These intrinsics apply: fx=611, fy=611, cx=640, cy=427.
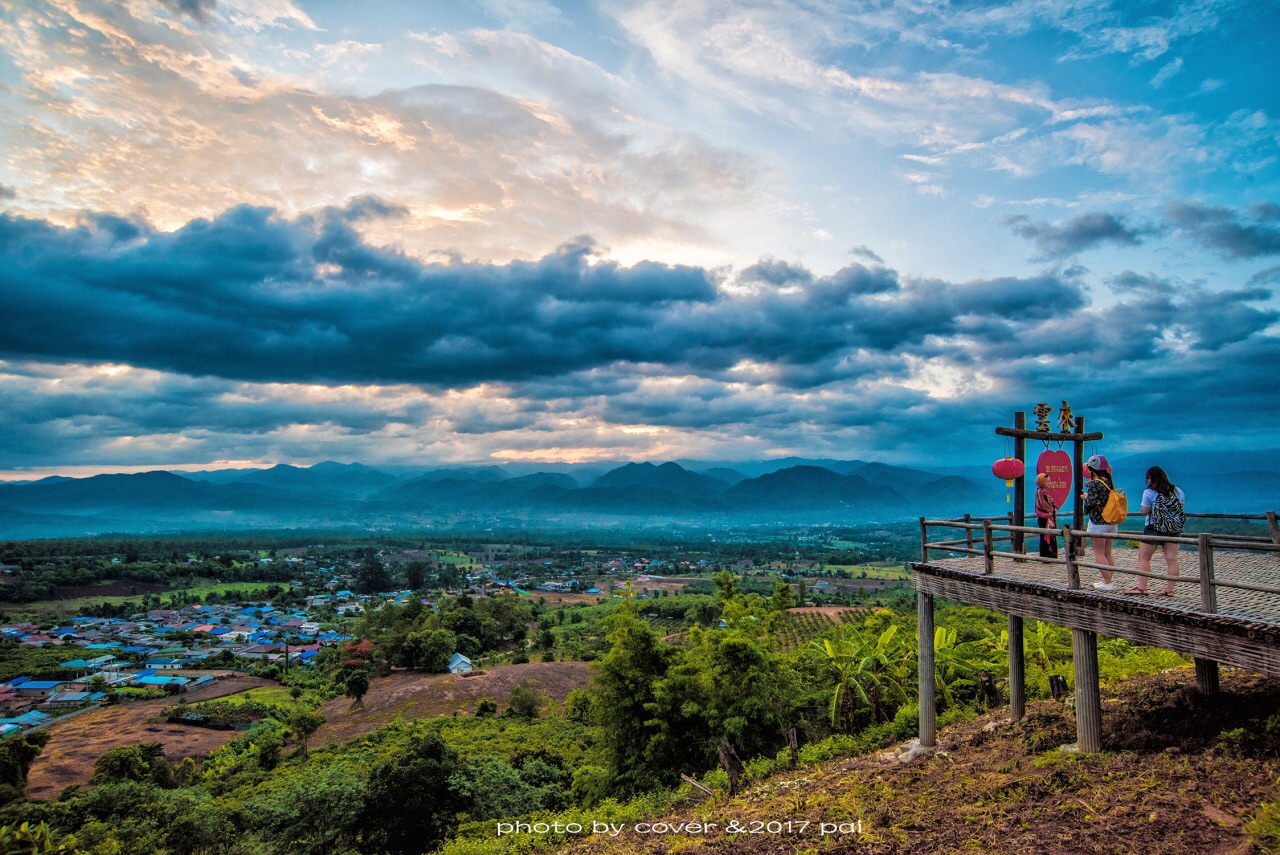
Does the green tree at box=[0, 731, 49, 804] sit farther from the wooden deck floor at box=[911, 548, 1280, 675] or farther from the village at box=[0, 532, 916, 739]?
the wooden deck floor at box=[911, 548, 1280, 675]

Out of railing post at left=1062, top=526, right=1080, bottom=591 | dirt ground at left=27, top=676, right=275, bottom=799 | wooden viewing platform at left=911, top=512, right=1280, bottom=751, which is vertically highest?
railing post at left=1062, top=526, right=1080, bottom=591

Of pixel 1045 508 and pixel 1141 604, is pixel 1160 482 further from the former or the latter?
pixel 1045 508

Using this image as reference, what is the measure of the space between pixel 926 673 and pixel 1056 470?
4.06 metres

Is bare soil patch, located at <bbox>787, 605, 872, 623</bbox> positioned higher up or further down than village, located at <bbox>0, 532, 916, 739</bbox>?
higher up

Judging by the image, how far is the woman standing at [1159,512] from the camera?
21.9ft

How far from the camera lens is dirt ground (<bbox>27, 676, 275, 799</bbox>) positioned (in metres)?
27.9

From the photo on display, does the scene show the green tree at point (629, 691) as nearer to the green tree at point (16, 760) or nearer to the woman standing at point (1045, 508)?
the woman standing at point (1045, 508)

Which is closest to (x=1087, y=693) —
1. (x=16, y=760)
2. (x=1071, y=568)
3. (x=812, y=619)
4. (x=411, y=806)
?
(x=1071, y=568)

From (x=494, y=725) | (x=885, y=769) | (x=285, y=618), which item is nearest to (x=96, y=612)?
(x=285, y=618)

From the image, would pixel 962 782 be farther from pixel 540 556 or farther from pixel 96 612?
pixel 540 556

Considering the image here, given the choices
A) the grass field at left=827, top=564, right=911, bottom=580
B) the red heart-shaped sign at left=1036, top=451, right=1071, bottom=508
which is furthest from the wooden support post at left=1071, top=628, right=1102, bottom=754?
the grass field at left=827, top=564, right=911, bottom=580

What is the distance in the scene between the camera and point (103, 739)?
33562 mm

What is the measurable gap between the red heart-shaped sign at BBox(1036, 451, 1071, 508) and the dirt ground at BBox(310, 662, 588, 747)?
3174 cm

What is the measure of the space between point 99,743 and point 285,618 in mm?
45587
